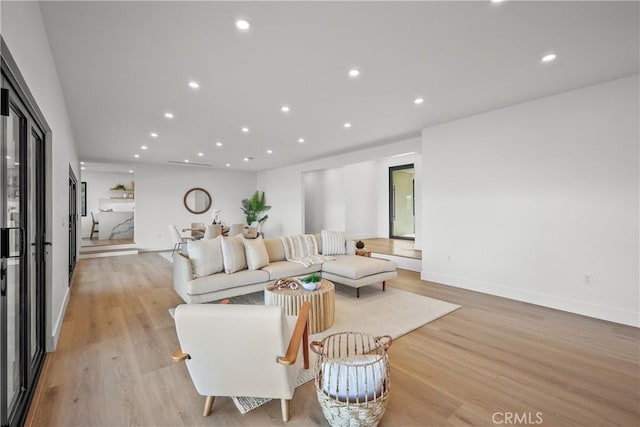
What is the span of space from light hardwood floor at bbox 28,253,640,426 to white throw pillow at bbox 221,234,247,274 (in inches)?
35.2

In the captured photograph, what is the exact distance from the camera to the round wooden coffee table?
9.38 ft

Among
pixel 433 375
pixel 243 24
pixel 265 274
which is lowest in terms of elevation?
pixel 433 375

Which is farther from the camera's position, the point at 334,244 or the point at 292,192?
the point at 292,192

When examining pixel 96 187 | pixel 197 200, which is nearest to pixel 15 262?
pixel 197 200

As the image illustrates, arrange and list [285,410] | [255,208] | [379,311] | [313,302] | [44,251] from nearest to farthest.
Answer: [285,410]
[44,251]
[313,302]
[379,311]
[255,208]

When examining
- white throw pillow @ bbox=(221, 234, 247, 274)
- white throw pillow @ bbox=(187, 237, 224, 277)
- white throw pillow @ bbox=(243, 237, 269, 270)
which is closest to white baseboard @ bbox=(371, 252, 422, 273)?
white throw pillow @ bbox=(243, 237, 269, 270)

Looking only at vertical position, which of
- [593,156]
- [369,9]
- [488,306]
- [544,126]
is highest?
[369,9]

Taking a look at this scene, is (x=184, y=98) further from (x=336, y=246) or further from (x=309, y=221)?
(x=309, y=221)

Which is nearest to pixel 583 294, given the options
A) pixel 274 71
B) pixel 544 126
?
pixel 544 126

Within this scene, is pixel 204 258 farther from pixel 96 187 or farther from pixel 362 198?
pixel 96 187

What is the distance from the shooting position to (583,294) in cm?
344

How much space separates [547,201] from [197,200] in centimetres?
920

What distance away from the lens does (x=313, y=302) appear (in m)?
2.89

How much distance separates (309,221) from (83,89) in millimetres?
7462
